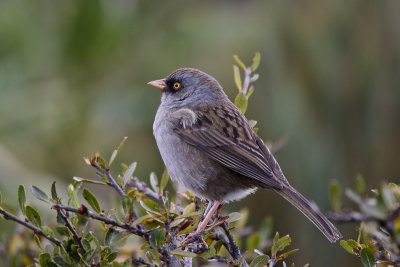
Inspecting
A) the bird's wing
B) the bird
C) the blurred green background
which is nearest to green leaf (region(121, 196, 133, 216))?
the bird

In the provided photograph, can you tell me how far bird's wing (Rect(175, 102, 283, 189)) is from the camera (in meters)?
3.22

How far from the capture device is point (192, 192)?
10.3 feet

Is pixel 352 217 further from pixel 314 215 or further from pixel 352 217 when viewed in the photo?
pixel 314 215

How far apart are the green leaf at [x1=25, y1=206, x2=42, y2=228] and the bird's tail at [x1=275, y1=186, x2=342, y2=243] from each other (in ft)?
4.39

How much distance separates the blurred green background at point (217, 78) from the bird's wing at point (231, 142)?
82.6 inches

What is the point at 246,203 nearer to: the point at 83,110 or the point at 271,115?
the point at 271,115

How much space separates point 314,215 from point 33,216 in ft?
4.81

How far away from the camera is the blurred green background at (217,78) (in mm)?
5586

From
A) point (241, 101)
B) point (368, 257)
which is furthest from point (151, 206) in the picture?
point (241, 101)

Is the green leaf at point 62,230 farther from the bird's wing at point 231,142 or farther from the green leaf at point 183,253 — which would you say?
the bird's wing at point 231,142

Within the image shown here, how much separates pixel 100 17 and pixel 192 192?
4.26 metres

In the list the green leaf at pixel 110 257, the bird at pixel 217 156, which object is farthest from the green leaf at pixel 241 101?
the green leaf at pixel 110 257

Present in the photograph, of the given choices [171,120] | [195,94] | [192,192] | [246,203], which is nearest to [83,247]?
[192,192]

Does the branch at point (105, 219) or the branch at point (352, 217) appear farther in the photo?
the branch at point (105, 219)
